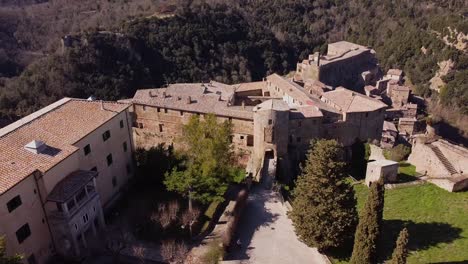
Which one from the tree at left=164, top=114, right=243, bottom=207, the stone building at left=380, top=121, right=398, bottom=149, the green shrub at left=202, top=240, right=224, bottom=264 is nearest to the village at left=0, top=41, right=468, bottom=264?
the green shrub at left=202, top=240, right=224, bottom=264

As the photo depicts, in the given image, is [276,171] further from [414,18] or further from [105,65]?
[414,18]

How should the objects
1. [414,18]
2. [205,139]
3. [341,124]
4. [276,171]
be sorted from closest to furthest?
[205,139] → [276,171] → [341,124] → [414,18]

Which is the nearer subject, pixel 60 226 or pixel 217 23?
pixel 60 226

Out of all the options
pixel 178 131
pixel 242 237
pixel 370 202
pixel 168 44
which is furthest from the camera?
pixel 168 44

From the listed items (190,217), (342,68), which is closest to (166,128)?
(190,217)

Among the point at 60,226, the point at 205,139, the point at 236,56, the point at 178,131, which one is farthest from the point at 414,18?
the point at 60,226

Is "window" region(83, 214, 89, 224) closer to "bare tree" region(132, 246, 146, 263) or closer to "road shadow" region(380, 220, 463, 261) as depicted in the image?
"bare tree" region(132, 246, 146, 263)

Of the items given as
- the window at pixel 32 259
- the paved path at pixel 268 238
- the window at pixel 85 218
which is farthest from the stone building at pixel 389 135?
the window at pixel 32 259
